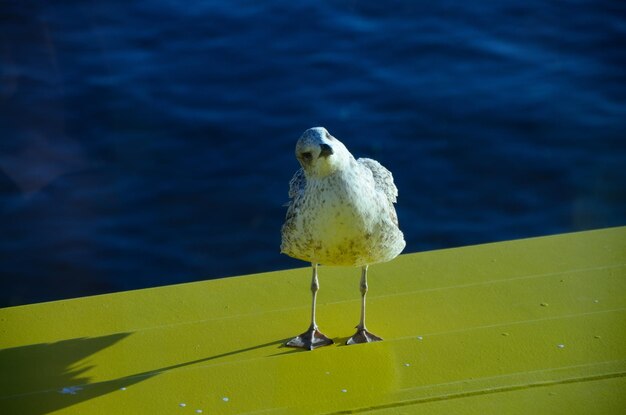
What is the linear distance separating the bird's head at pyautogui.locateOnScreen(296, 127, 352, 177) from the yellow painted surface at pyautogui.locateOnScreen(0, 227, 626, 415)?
93 centimetres

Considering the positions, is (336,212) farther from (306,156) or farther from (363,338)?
(363,338)

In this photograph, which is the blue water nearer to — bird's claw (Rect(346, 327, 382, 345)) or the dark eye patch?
bird's claw (Rect(346, 327, 382, 345))

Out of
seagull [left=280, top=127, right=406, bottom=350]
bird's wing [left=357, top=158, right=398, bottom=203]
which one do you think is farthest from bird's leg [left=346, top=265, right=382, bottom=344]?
bird's wing [left=357, top=158, right=398, bottom=203]

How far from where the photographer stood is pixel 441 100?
9.95 m

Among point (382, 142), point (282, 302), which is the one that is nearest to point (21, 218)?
point (382, 142)

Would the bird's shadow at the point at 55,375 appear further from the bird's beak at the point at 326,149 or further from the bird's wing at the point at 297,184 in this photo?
the bird's beak at the point at 326,149

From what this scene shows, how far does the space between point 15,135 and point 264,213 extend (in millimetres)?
2710

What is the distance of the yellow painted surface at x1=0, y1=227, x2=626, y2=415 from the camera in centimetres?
448

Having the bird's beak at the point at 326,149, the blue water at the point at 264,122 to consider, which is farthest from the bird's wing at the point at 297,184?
the blue water at the point at 264,122

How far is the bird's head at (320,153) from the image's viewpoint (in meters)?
4.51

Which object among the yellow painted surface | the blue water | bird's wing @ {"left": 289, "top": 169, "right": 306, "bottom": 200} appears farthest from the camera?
the blue water

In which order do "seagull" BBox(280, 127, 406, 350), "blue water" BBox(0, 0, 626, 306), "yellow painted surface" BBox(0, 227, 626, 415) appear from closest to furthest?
"yellow painted surface" BBox(0, 227, 626, 415) < "seagull" BBox(280, 127, 406, 350) < "blue water" BBox(0, 0, 626, 306)

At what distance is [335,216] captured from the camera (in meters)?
4.68

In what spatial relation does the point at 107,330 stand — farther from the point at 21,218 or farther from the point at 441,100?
the point at 441,100
